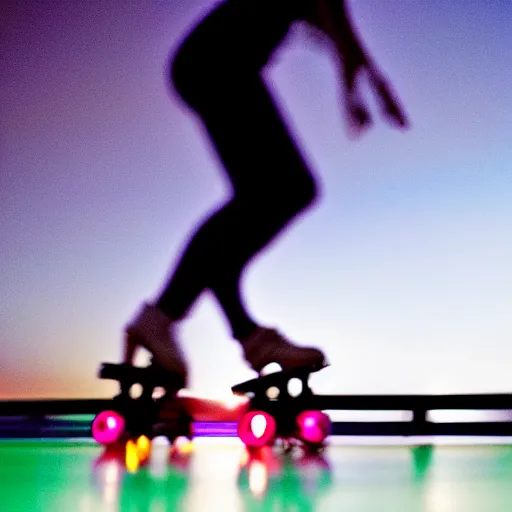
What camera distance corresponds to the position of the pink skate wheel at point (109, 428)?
51.8 inches

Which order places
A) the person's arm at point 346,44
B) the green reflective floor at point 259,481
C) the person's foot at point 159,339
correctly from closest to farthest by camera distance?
the green reflective floor at point 259,481
the person's foot at point 159,339
the person's arm at point 346,44

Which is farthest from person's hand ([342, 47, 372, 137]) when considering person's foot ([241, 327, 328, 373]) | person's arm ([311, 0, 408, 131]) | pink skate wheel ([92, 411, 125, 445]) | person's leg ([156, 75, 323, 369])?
pink skate wheel ([92, 411, 125, 445])

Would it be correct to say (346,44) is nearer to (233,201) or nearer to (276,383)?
(233,201)

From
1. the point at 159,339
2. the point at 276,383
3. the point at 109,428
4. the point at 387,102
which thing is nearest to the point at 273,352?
the point at 276,383

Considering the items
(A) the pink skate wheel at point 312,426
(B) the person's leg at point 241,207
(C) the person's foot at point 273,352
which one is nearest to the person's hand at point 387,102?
(B) the person's leg at point 241,207

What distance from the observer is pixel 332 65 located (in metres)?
1.82

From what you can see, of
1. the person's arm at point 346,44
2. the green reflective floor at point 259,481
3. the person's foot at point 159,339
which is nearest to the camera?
the green reflective floor at point 259,481

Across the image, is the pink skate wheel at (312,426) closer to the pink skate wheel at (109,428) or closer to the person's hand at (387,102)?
the pink skate wheel at (109,428)

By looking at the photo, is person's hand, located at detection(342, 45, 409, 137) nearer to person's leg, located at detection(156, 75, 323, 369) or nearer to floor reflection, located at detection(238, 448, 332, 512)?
person's leg, located at detection(156, 75, 323, 369)

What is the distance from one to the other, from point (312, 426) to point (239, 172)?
1.83ft

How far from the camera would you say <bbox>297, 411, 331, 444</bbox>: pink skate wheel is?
4.28 ft

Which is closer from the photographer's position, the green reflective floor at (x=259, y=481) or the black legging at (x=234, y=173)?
the green reflective floor at (x=259, y=481)

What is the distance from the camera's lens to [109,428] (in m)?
1.32

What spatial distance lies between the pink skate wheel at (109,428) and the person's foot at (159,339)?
114 millimetres
